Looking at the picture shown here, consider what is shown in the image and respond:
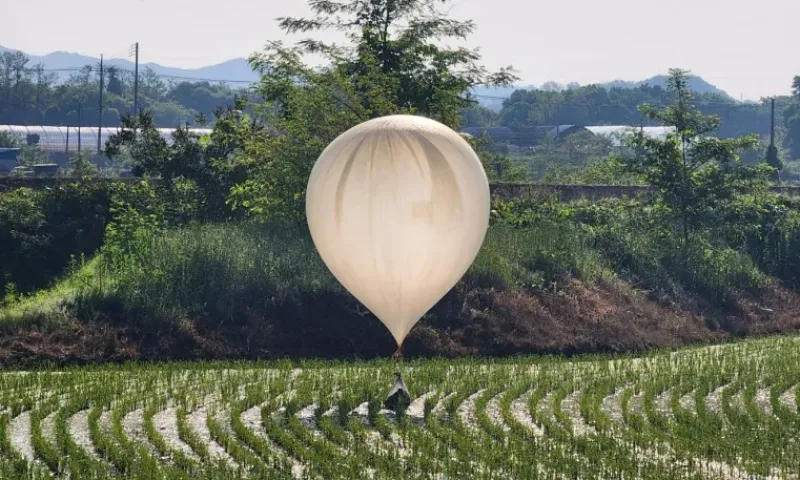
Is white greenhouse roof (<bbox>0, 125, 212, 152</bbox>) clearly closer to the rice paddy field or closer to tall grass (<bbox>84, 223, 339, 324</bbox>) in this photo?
tall grass (<bbox>84, 223, 339, 324</bbox>)

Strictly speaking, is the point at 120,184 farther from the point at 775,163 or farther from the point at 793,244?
the point at 775,163

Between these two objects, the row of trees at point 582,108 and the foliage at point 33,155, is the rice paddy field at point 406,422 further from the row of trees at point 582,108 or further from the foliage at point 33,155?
the row of trees at point 582,108

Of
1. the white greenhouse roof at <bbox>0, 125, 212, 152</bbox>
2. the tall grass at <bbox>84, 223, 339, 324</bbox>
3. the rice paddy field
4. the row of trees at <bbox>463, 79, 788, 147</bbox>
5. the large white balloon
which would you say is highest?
the row of trees at <bbox>463, 79, 788, 147</bbox>

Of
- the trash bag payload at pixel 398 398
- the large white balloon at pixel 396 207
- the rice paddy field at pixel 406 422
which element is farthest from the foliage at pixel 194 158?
the large white balloon at pixel 396 207

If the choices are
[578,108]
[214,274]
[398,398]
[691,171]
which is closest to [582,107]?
[578,108]

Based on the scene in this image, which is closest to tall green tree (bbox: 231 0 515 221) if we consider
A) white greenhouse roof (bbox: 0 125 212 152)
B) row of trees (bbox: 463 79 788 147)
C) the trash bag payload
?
the trash bag payload
